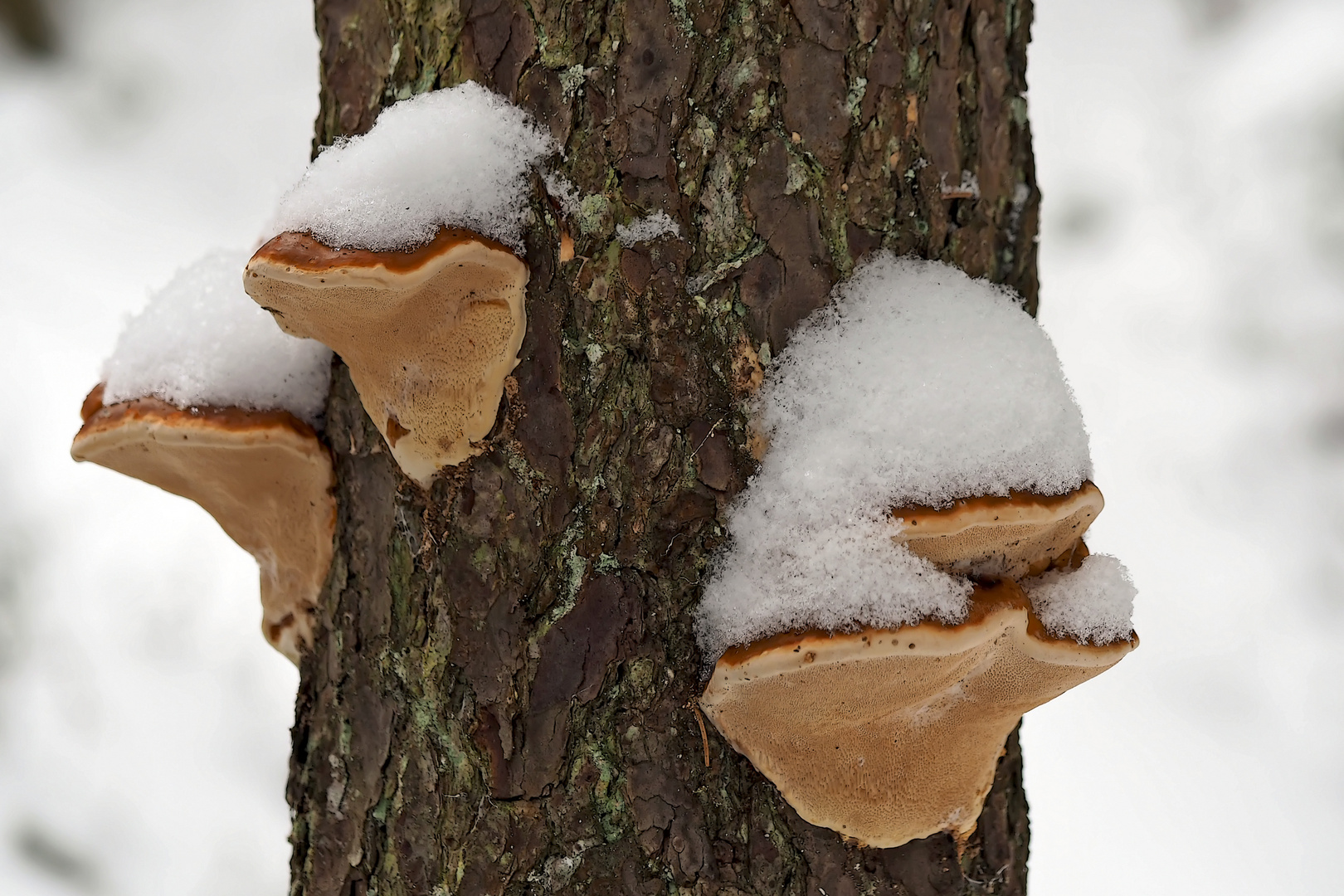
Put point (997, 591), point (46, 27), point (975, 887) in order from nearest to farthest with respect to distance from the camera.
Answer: point (997, 591) < point (975, 887) < point (46, 27)

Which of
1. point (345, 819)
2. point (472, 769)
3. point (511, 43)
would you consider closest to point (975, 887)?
point (472, 769)

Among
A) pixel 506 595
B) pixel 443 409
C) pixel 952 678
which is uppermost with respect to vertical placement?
pixel 443 409

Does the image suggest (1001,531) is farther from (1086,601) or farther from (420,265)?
(420,265)

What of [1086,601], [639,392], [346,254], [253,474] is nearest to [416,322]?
[346,254]

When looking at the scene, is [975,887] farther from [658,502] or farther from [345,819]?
[345,819]

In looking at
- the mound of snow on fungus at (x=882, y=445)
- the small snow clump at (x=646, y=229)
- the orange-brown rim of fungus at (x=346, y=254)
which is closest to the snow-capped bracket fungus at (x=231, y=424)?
the orange-brown rim of fungus at (x=346, y=254)

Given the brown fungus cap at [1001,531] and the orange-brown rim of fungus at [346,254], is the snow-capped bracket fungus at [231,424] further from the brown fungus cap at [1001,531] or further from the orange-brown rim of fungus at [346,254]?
the brown fungus cap at [1001,531]
